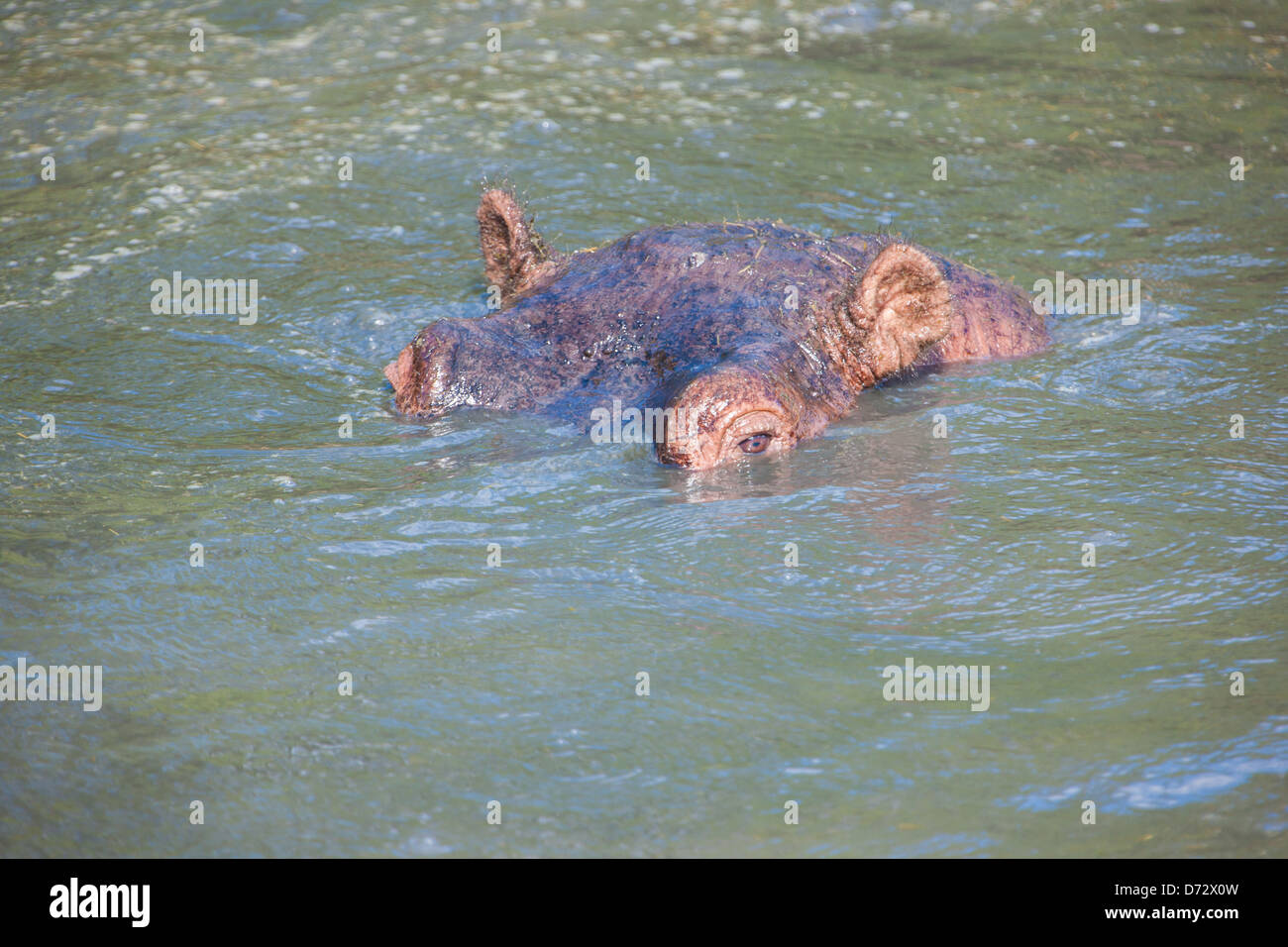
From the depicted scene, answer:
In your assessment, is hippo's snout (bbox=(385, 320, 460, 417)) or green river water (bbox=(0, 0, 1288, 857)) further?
hippo's snout (bbox=(385, 320, 460, 417))

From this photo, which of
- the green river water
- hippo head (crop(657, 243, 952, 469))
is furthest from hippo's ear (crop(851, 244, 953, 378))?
the green river water

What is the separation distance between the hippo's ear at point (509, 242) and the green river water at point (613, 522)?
0.95m

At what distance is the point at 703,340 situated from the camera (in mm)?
6406

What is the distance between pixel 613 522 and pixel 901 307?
2.22 metres

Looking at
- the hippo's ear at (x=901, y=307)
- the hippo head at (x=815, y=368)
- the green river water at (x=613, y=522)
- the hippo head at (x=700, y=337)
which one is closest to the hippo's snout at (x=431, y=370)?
the hippo head at (x=700, y=337)

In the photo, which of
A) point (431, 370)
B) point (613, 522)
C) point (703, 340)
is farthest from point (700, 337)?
point (431, 370)

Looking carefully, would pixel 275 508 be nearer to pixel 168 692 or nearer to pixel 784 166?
pixel 168 692

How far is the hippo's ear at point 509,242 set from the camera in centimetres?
777

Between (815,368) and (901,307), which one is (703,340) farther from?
(901,307)

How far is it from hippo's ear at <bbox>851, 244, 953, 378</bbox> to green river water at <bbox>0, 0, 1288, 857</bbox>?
257 mm

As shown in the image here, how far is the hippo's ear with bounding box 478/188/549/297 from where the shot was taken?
25.5ft

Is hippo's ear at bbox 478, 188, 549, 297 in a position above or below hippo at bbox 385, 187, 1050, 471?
above

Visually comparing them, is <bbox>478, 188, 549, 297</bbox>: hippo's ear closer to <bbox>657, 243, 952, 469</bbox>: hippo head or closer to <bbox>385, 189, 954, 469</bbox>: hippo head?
<bbox>385, 189, 954, 469</bbox>: hippo head

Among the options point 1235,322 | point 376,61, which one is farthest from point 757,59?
point 1235,322
